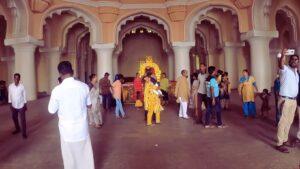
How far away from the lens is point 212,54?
22.6m

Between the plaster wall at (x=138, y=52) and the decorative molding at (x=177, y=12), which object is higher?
the decorative molding at (x=177, y=12)

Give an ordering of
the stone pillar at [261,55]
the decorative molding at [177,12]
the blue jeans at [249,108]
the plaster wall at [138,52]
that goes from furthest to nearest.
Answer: the plaster wall at [138,52]
the decorative molding at [177,12]
the stone pillar at [261,55]
the blue jeans at [249,108]

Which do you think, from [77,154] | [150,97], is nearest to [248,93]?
[150,97]

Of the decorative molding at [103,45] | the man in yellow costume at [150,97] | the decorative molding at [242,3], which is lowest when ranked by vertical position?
the man in yellow costume at [150,97]

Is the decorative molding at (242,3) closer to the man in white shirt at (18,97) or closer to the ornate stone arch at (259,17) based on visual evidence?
the ornate stone arch at (259,17)

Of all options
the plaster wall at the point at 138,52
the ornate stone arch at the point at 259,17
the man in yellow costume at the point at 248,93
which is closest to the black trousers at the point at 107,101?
the man in yellow costume at the point at 248,93

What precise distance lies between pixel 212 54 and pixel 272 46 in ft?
12.2

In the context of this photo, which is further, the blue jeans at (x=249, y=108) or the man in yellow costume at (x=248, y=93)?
the blue jeans at (x=249, y=108)

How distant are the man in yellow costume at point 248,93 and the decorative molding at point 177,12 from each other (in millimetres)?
8059

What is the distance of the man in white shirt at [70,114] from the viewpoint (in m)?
4.04

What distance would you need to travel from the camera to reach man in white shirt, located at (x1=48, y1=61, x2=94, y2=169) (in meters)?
4.04

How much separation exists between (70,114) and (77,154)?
1.60 ft

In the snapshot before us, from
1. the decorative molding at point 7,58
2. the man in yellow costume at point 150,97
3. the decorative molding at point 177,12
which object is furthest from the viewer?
the decorative molding at point 7,58

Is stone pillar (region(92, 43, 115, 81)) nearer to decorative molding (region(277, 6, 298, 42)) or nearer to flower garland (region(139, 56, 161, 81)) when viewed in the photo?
flower garland (region(139, 56, 161, 81))
